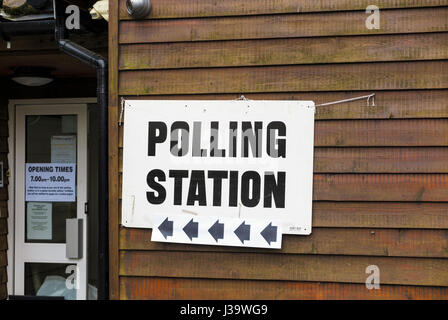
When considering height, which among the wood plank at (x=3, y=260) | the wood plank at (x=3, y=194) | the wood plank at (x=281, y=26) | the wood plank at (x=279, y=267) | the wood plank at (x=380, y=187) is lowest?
the wood plank at (x=3, y=260)

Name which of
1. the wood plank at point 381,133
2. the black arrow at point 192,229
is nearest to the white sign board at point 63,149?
the black arrow at point 192,229

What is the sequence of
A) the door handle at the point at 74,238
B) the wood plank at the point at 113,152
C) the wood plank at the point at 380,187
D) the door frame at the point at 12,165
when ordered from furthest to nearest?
the door frame at the point at 12,165
the door handle at the point at 74,238
the wood plank at the point at 113,152
the wood plank at the point at 380,187

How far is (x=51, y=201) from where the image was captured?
14.8ft

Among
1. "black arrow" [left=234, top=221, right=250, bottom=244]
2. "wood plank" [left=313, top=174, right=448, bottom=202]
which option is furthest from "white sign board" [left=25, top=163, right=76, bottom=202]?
"wood plank" [left=313, top=174, right=448, bottom=202]

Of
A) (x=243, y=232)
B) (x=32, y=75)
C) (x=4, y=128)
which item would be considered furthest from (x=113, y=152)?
(x=4, y=128)

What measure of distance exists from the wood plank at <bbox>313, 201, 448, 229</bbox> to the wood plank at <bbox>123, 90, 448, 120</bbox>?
51cm

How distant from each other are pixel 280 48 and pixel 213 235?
3.95ft

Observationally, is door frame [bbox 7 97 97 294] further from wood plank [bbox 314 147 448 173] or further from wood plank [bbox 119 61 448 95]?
wood plank [bbox 314 147 448 173]

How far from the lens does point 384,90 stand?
287cm

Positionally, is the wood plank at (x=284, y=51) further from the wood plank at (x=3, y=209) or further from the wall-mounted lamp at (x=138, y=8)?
the wood plank at (x=3, y=209)

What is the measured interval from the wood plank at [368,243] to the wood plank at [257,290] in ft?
0.64

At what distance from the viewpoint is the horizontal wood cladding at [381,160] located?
9.25ft

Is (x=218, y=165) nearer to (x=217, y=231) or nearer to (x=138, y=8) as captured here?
(x=217, y=231)
